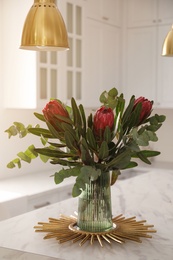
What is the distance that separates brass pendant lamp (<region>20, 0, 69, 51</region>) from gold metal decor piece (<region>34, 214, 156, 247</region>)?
59 centimetres

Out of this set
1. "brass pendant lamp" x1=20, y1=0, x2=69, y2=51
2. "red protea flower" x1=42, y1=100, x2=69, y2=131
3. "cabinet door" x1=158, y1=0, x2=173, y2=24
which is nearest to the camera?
"red protea flower" x1=42, y1=100, x2=69, y2=131

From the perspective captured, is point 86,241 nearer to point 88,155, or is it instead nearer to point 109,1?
point 88,155

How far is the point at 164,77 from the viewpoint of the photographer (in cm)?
455

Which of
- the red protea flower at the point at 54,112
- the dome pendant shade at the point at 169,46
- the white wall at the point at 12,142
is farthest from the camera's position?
the white wall at the point at 12,142

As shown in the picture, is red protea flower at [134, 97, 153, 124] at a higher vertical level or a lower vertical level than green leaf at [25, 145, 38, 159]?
higher

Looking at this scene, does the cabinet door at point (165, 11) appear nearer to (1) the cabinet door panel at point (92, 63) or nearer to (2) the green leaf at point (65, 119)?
(1) the cabinet door panel at point (92, 63)

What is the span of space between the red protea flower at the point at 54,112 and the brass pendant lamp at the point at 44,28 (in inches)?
12.1

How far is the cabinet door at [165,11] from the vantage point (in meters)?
4.47

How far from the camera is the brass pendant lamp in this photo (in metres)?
1.52

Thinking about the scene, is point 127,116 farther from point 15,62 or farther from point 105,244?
point 15,62

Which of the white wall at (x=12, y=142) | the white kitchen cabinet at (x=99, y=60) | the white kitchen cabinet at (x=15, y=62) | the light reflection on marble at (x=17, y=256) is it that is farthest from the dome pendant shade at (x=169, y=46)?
the white kitchen cabinet at (x=99, y=60)

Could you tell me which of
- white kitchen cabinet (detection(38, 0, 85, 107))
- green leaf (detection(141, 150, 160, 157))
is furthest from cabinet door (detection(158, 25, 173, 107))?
green leaf (detection(141, 150, 160, 157))

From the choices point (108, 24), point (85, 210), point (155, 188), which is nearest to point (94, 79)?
point (108, 24)

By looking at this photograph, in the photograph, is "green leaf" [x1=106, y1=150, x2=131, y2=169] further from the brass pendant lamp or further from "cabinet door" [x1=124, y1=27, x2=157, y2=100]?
"cabinet door" [x1=124, y1=27, x2=157, y2=100]
